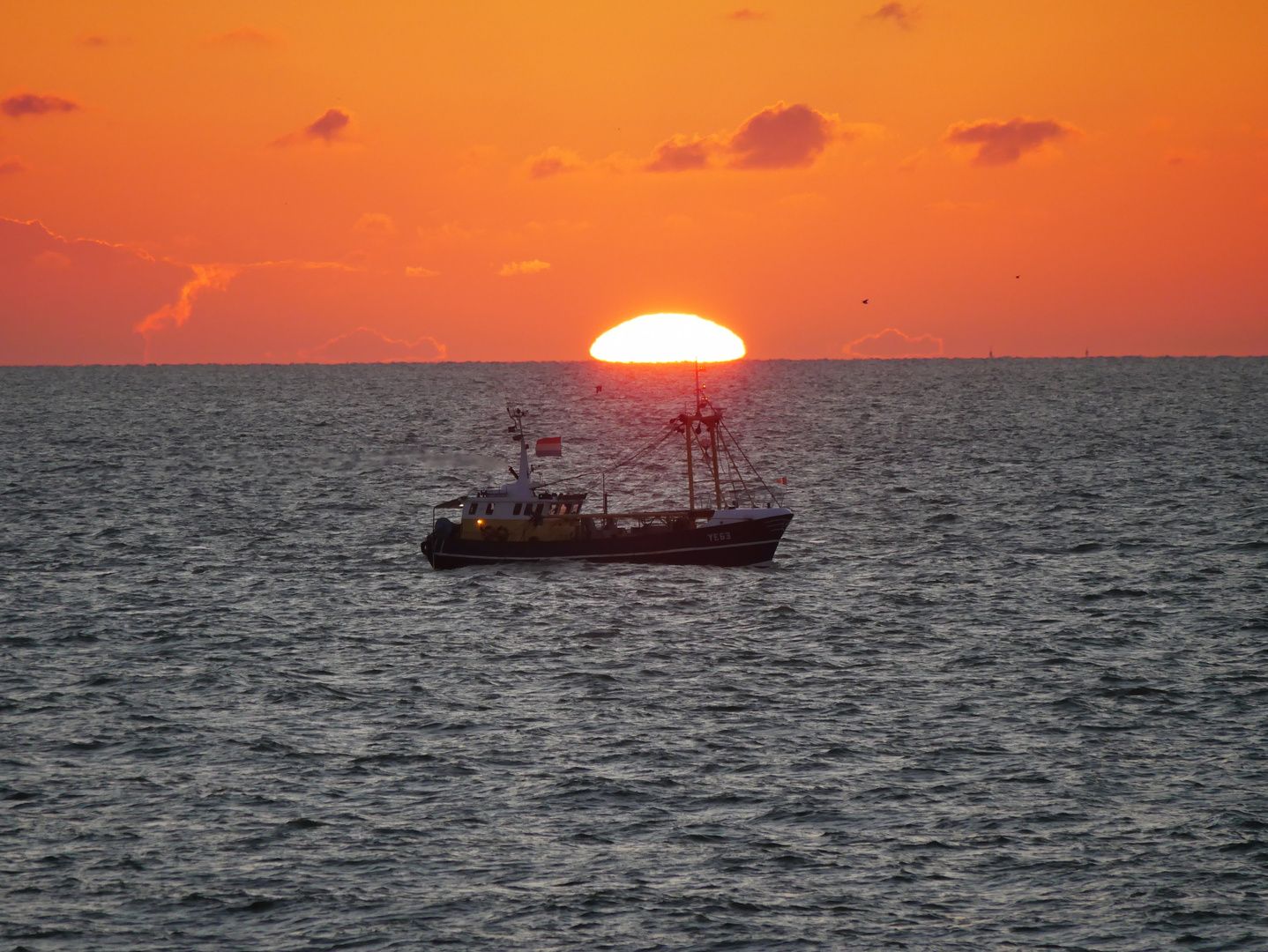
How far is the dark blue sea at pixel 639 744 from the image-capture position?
2678cm

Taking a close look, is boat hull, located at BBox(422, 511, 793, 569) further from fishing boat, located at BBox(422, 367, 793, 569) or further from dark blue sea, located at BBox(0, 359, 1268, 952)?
dark blue sea, located at BBox(0, 359, 1268, 952)

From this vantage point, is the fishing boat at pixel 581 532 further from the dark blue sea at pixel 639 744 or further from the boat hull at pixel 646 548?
the dark blue sea at pixel 639 744

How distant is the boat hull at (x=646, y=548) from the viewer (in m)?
69.1

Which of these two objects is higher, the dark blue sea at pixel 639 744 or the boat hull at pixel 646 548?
the boat hull at pixel 646 548

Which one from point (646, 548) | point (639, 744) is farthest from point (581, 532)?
point (639, 744)

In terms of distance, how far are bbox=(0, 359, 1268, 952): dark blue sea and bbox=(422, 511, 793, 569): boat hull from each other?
1.17 meters

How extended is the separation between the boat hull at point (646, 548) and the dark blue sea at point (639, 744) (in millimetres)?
1172

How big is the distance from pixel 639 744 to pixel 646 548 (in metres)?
32.9

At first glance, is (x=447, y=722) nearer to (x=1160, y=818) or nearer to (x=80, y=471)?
(x=1160, y=818)

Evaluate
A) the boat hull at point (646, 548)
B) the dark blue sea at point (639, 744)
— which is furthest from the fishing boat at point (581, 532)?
the dark blue sea at point (639, 744)

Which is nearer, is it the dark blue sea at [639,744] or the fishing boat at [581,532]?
the dark blue sea at [639,744]

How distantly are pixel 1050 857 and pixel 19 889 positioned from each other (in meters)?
21.7

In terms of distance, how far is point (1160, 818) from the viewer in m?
31.2

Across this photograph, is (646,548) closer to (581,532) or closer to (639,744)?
(581,532)
